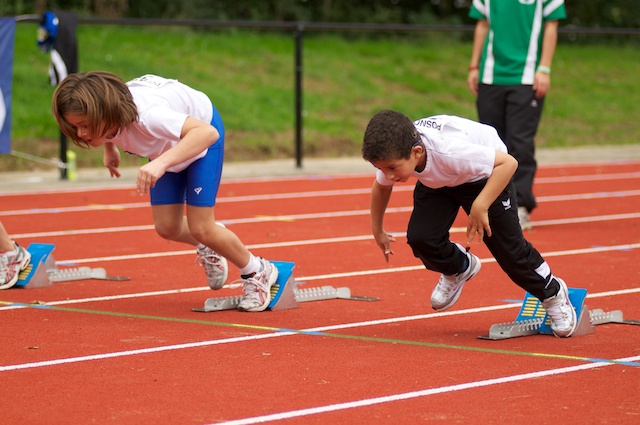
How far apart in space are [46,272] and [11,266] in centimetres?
27

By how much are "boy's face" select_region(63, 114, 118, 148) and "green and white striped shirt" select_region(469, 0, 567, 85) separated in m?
4.95

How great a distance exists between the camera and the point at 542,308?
5914 mm

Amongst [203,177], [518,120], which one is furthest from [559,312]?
[518,120]

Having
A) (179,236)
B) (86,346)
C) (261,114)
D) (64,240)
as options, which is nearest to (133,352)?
(86,346)

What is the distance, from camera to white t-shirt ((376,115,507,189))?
17.4 feet

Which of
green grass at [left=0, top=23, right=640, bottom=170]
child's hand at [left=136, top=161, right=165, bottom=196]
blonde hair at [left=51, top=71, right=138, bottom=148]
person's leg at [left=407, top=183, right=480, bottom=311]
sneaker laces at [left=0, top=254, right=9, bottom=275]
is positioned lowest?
green grass at [left=0, top=23, right=640, bottom=170]

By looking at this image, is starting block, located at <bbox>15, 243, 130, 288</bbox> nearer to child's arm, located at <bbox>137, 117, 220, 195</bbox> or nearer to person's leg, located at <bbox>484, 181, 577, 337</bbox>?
child's arm, located at <bbox>137, 117, 220, 195</bbox>

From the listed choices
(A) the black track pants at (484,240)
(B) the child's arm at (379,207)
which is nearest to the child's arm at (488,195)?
(A) the black track pants at (484,240)

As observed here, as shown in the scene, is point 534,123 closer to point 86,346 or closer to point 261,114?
point 86,346

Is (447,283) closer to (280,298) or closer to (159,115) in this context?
(280,298)

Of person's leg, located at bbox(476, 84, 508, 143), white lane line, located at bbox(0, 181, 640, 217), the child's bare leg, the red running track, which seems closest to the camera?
the red running track

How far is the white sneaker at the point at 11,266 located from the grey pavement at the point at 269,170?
19.9ft

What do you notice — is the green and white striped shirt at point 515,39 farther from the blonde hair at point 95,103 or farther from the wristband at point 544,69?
the blonde hair at point 95,103

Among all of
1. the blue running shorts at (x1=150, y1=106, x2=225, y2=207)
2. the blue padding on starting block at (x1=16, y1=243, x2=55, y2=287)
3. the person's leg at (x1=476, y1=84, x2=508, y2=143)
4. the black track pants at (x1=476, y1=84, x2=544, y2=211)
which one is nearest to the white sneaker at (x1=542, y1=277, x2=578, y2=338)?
the blue running shorts at (x1=150, y1=106, x2=225, y2=207)
